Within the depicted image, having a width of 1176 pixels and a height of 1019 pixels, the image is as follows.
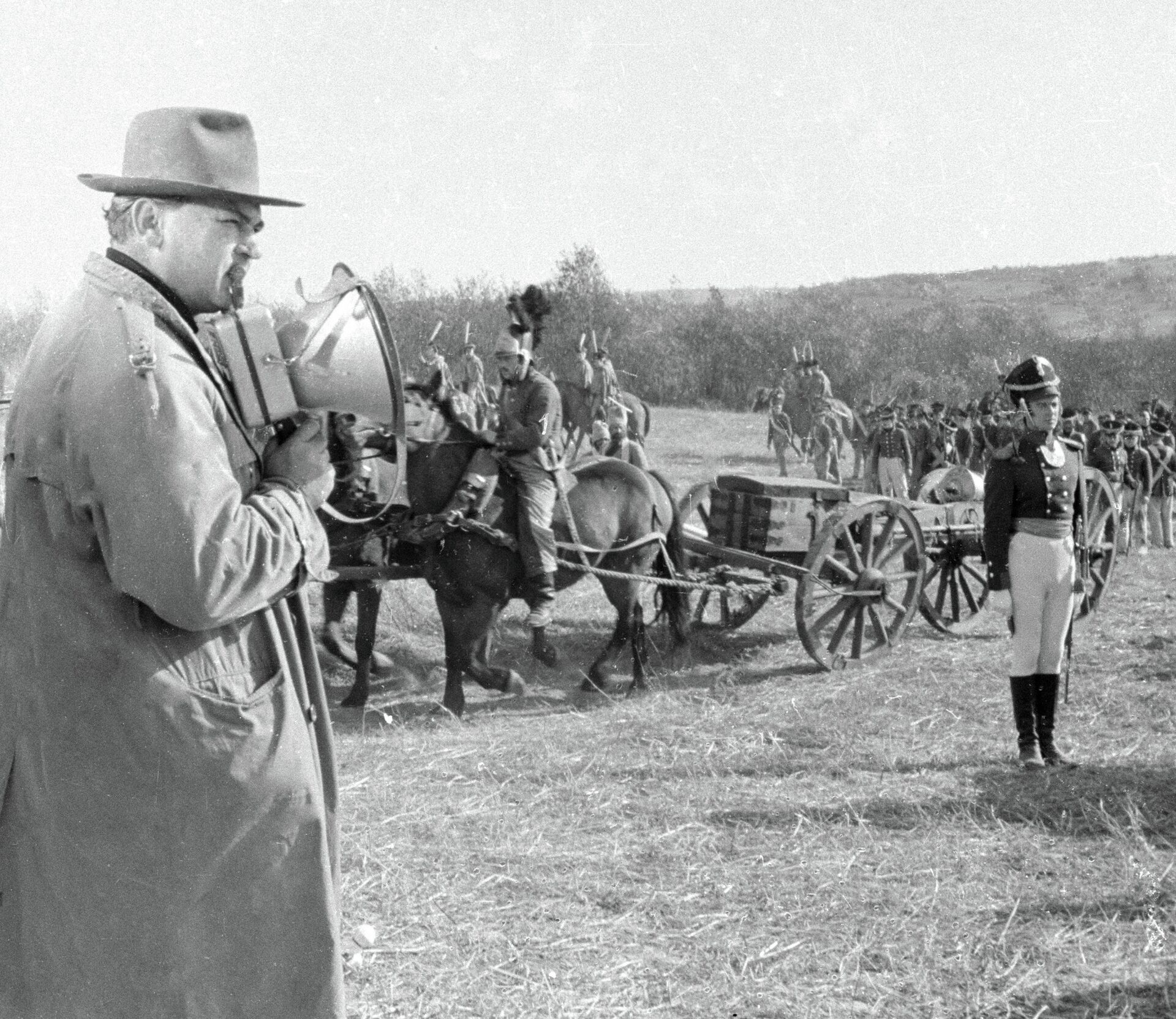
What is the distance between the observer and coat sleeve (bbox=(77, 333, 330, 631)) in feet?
6.48

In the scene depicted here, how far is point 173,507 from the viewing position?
6.50ft

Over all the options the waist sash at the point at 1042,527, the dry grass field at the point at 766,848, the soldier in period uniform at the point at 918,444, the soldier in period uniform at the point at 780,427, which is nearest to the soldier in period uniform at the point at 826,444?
the soldier in period uniform at the point at 780,427

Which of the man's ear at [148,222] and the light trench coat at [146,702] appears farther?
the man's ear at [148,222]

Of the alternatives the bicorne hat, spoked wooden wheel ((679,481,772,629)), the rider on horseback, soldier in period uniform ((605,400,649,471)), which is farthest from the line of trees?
the bicorne hat

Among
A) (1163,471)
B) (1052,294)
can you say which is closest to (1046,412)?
(1163,471)

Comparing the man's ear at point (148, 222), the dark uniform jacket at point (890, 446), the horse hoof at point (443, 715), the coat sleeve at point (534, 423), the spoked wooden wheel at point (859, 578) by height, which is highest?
Answer: the man's ear at point (148, 222)

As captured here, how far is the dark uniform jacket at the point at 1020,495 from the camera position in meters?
6.65

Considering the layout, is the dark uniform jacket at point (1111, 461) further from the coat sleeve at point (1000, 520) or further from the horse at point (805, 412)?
the coat sleeve at point (1000, 520)

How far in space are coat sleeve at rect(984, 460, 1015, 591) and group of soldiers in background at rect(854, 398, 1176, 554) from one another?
7.22 meters

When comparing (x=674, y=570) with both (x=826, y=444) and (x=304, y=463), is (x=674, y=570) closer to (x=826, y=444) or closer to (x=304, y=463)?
(x=304, y=463)

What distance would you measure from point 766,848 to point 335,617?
4.57 meters

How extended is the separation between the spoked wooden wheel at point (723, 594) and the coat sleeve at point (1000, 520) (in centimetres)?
269

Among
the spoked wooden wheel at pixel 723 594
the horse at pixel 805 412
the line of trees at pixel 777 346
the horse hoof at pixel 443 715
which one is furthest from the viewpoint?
the line of trees at pixel 777 346

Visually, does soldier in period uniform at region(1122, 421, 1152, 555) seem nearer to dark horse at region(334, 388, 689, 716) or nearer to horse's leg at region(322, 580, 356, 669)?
dark horse at region(334, 388, 689, 716)
